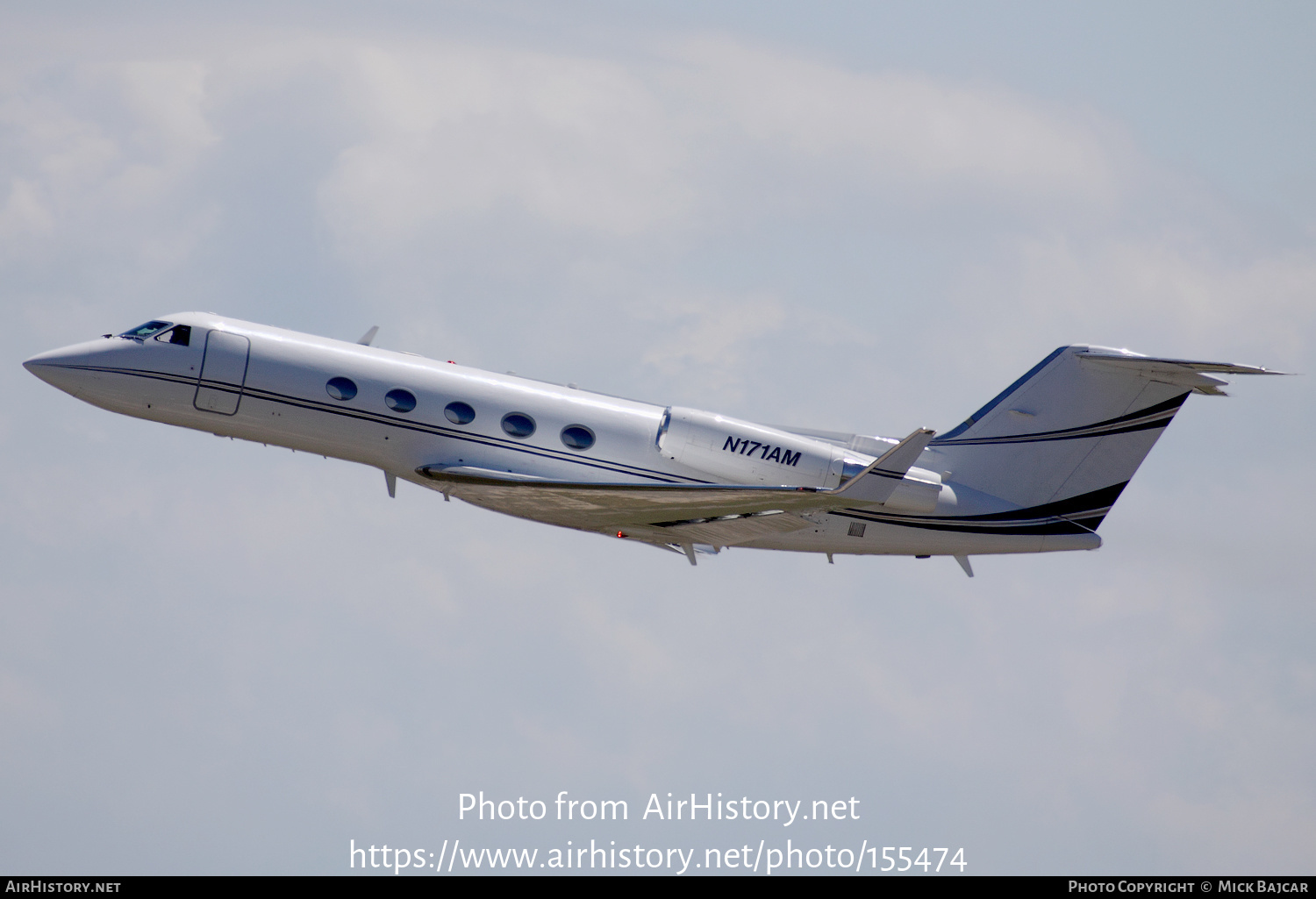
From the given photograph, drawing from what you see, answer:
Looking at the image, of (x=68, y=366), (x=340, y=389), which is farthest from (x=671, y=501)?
(x=68, y=366)

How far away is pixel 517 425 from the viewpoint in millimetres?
22812

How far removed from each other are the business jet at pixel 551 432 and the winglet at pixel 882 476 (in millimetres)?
1955

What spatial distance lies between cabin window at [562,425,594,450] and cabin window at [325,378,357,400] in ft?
11.8

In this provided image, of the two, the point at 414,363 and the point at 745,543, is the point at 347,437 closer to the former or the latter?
the point at 414,363

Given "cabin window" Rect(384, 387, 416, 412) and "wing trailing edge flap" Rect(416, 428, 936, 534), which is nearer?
"wing trailing edge flap" Rect(416, 428, 936, 534)

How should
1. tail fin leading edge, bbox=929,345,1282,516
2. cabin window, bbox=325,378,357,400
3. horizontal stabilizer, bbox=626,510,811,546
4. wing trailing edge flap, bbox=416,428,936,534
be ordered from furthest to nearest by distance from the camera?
tail fin leading edge, bbox=929,345,1282,516
cabin window, bbox=325,378,357,400
horizontal stabilizer, bbox=626,510,811,546
wing trailing edge flap, bbox=416,428,936,534

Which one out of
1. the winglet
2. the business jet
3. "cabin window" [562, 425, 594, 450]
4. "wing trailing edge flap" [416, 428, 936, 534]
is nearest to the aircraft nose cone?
the business jet

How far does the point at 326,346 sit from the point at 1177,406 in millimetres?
15030

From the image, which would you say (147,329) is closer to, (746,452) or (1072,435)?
(746,452)

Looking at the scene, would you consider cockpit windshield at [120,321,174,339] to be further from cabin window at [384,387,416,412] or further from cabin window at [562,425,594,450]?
cabin window at [562,425,594,450]

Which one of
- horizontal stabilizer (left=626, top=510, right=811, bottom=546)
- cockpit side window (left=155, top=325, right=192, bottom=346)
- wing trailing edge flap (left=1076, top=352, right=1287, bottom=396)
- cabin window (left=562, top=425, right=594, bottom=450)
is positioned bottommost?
horizontal stabilizer (left=626, top=510, right=811, bottom=546)

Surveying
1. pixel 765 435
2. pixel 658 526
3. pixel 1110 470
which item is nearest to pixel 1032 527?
pixel 1110 470

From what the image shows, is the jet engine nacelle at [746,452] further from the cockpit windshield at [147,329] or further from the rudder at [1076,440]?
the cockpit windshield at [147,329]

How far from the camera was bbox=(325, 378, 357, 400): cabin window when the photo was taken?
885 inches
